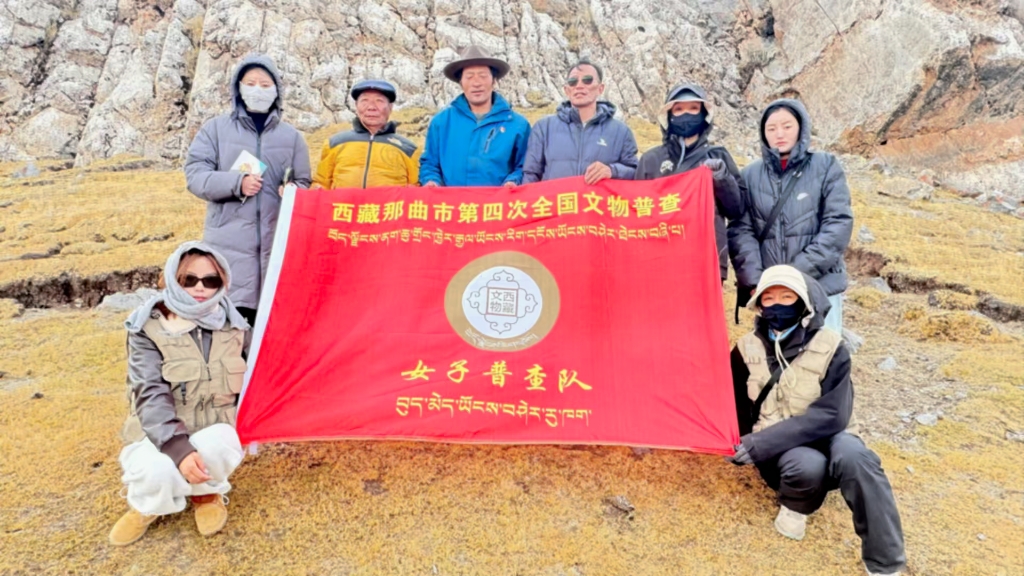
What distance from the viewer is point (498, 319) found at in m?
4.68

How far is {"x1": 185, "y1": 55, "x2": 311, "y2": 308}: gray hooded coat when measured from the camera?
195 inches

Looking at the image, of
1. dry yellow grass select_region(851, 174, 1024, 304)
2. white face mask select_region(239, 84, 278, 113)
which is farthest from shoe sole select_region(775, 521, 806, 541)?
dry yellow grass select_region(851, 174, 1024, 304)

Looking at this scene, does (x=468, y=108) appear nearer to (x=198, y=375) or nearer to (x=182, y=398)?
(x=198, y=375)

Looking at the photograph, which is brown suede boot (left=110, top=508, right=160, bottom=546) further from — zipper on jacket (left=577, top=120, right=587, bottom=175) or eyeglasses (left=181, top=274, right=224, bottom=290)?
zipper on jacket (left=577, top=120, right=587, bottom=175)

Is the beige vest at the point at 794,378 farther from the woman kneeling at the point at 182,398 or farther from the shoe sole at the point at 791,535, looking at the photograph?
the woman kneeling at the point at 182,398

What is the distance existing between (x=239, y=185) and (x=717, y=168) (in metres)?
4.12

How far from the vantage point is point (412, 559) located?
363 cm

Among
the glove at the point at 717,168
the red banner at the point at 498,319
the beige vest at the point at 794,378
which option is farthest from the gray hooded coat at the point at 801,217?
the beige vest at the point at 794,378

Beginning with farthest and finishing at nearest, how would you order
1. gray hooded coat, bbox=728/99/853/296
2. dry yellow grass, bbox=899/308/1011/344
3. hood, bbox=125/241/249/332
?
dry yellow grass, bbox=899/308/1011/344 → gray hooded coat, bbox=728/99/853/296 → hood, bbox=125/241/249/332

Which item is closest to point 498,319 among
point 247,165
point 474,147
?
point 474,147

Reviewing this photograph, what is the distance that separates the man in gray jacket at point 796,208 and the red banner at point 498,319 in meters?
0.62

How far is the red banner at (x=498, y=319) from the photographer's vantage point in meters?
4.27

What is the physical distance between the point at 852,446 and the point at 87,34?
46.0 meters

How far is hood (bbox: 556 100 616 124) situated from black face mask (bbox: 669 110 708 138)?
0.77 meters
